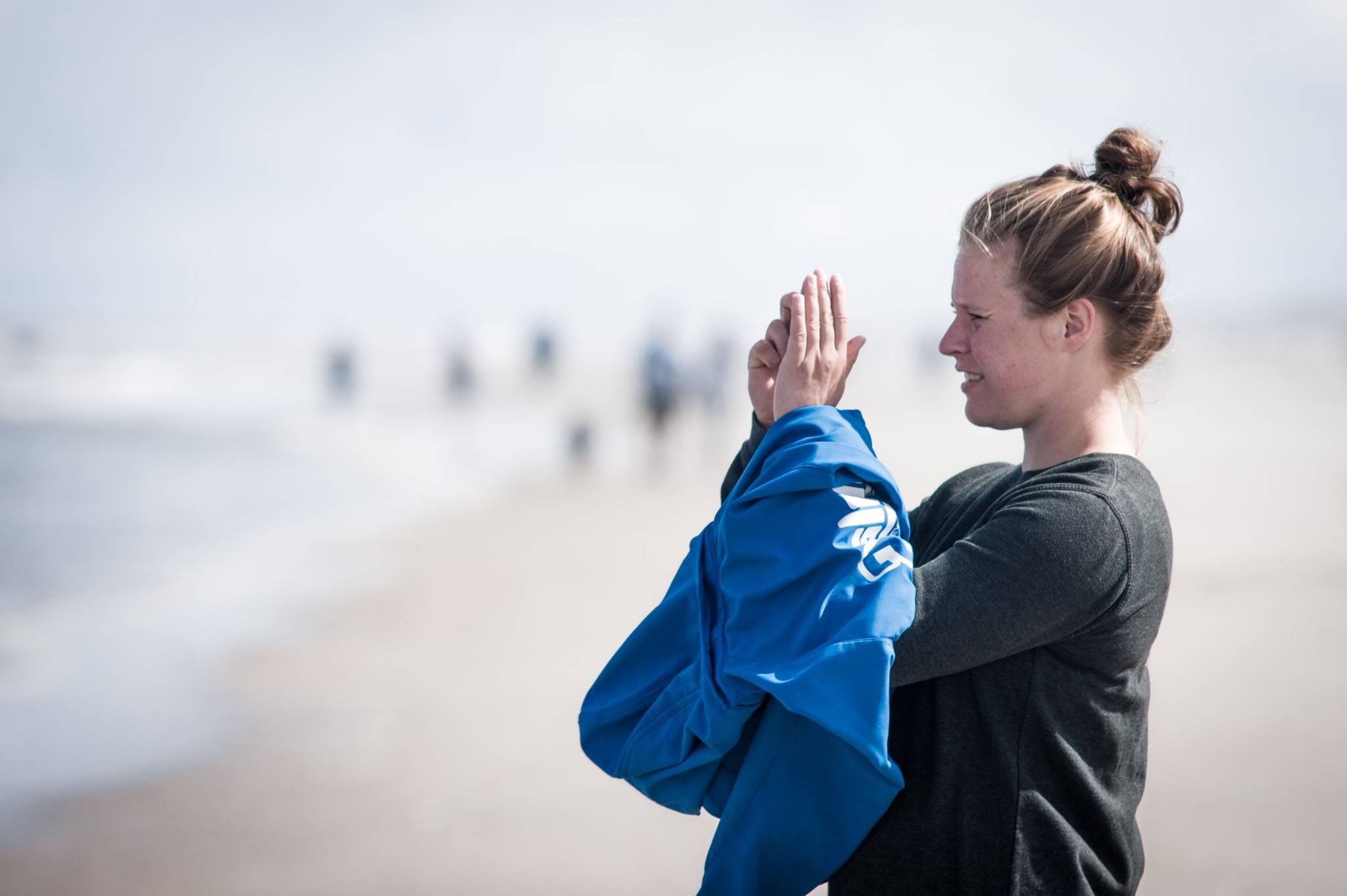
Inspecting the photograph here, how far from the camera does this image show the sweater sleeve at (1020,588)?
146 centimetres

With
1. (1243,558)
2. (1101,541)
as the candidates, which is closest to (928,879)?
(1101,541)

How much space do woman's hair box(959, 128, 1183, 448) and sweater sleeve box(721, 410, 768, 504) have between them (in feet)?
1.43

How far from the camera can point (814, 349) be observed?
164 centimetres

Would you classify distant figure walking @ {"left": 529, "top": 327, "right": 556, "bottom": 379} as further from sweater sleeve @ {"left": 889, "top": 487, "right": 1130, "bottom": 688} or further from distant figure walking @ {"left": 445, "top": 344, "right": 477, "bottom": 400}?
sweater sleeve @ {"left": 889, "top": 487, "right": 1130, "bottom": 688}

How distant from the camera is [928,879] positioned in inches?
63.8

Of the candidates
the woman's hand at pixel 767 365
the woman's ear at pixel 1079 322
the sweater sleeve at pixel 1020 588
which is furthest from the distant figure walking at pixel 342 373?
the sweater sleeve at pixel 1020 588

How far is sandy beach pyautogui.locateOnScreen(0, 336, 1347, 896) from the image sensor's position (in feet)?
12.8

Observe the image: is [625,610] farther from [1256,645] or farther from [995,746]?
[995,746]

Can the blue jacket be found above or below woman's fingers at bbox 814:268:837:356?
below

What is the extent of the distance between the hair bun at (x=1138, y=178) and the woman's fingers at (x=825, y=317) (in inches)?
18.5

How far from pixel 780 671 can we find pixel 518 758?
12.2 feet

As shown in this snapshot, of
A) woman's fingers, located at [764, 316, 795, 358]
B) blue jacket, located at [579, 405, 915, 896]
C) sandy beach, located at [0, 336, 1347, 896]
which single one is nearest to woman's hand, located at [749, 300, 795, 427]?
woman's fingers, located at [764, 316, 795, 358]

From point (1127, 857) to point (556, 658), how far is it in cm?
477

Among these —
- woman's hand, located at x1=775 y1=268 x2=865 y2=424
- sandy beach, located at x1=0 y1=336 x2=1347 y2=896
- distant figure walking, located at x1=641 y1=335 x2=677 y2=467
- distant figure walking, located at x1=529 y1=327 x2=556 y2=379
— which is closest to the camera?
woman's hand, located at x1=775 y1=268 x2=865 y2=424
